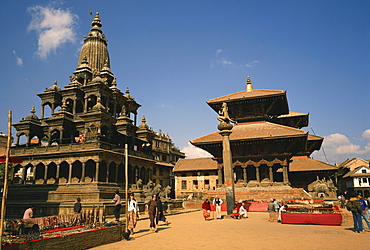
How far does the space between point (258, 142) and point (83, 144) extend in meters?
20.9

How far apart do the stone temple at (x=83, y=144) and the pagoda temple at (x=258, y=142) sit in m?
11.5

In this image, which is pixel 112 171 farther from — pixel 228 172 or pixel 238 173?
pixel 228 172

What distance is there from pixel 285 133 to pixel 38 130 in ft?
111

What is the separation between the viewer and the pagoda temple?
105 feet

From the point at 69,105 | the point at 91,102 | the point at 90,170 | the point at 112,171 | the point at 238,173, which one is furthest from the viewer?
the point at 69,105

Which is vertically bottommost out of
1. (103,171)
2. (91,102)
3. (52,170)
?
(103,171)

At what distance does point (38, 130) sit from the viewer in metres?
40.8

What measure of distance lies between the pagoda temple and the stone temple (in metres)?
11.5

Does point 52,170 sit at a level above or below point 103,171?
above

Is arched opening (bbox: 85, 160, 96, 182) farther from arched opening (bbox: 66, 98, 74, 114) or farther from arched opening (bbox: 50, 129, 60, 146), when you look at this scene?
arched opening (bbox: 66, 98, 74, 114)

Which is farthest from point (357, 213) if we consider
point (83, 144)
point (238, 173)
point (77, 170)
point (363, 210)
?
point (77, 170)

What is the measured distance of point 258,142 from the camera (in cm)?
3303

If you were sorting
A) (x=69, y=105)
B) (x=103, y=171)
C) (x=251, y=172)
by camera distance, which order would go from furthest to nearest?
(x=69, y=105) < (x=103, y=171) < (x=251, y=172)

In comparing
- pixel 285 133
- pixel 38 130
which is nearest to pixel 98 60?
pixel 38 130
